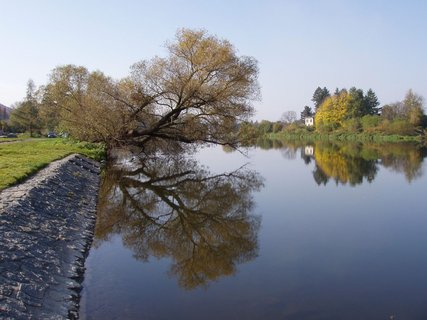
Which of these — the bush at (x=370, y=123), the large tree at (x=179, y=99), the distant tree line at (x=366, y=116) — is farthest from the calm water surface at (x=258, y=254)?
the bush at (x=370, y=123)

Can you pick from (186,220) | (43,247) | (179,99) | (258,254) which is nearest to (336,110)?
(179,99)

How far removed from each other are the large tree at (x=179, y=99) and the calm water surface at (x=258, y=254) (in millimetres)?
12163

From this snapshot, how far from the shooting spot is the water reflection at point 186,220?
10406mm

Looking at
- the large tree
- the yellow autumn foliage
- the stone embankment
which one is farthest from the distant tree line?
the stone embankment

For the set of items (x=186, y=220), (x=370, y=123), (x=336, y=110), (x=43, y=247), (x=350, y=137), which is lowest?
(x=186, y=220)

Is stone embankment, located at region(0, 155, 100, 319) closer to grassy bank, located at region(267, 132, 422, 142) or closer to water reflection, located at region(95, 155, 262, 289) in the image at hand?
water reflection, located at region(95, 155, 262, 289)

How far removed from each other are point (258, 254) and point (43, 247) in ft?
17.0

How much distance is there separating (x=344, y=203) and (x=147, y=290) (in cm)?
1132

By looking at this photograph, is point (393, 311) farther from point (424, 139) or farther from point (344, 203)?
point (424, 139)

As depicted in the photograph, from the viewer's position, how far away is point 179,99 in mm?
32375

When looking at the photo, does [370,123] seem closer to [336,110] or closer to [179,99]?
[336,110]

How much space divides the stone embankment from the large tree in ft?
56.2

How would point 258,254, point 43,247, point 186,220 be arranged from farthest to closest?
point 186,220 < point 258,254 < point 43,247

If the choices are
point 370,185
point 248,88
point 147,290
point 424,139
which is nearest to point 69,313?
point 147,290
